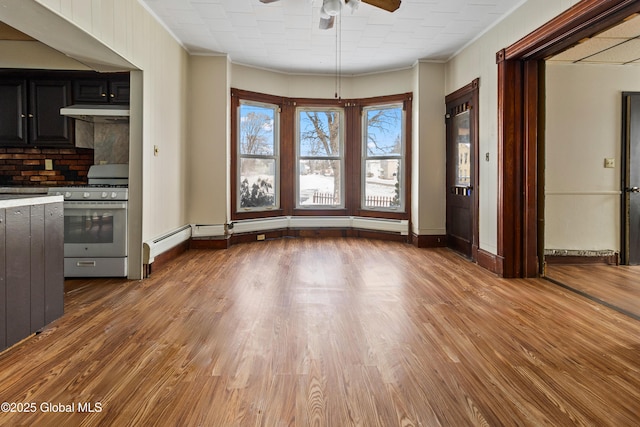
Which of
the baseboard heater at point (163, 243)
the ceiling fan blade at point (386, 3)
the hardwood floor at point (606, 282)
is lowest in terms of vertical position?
the hardwood floor at point (606, 282)

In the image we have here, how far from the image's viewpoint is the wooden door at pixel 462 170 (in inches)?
203

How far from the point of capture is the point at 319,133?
7.14 metres

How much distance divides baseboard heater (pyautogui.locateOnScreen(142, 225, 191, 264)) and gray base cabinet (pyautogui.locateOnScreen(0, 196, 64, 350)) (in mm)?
1334

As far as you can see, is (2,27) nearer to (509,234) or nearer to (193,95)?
(193,95)

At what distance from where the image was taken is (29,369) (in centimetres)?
214

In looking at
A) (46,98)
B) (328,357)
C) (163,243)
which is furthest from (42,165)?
(328,357)

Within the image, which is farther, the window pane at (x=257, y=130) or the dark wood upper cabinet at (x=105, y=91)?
the window pane at (x=257, y=130)

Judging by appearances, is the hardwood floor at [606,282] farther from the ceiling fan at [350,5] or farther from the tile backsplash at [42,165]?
the tile backsplash at [42,165]

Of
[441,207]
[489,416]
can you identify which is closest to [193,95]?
[441,207]

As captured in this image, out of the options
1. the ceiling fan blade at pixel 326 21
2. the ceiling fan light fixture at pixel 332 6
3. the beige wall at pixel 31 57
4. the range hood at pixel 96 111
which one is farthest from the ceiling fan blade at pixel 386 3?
the beige wall at pixel 31 57

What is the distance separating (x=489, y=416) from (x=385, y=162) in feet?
17.8

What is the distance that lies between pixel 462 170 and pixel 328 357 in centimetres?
414

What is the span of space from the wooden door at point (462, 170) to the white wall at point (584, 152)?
0.83 metres

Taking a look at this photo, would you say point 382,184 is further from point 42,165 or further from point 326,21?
point 42,165
